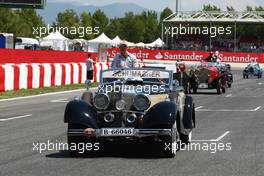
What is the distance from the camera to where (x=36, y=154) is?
10.8 metres

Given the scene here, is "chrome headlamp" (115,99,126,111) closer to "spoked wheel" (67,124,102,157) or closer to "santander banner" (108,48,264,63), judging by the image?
"spoked wheel" (67,124,102,157)

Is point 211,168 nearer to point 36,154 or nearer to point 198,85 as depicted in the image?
point 36,154

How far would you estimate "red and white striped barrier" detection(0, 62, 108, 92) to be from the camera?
1022 inches

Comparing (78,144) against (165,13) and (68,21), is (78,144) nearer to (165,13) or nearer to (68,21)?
(68,21)

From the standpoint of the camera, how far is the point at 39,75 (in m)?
29.0

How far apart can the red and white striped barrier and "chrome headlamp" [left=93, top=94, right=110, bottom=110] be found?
15085 millimetres

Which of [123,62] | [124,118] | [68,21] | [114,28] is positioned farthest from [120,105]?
[114,28]

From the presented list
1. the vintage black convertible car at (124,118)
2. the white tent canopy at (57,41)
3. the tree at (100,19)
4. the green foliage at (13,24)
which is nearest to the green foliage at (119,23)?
the tree at (100,19)

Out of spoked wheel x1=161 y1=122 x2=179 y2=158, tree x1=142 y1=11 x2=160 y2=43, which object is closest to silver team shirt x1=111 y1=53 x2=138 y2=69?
spoked wheel x1=161 y1=122 x2=179 y2=158

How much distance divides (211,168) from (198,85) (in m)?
21.3

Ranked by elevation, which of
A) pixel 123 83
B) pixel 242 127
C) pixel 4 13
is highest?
pixel 4 13

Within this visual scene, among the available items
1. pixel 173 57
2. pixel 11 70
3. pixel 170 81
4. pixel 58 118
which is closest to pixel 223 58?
pixel 173 57

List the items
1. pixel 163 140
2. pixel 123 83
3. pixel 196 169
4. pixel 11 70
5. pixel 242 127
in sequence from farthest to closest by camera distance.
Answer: pixel 11 70 < pixel 242 127 < pixel 123 83 < pixel 163 140 < pixel 196 169

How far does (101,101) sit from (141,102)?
595 millimetres
